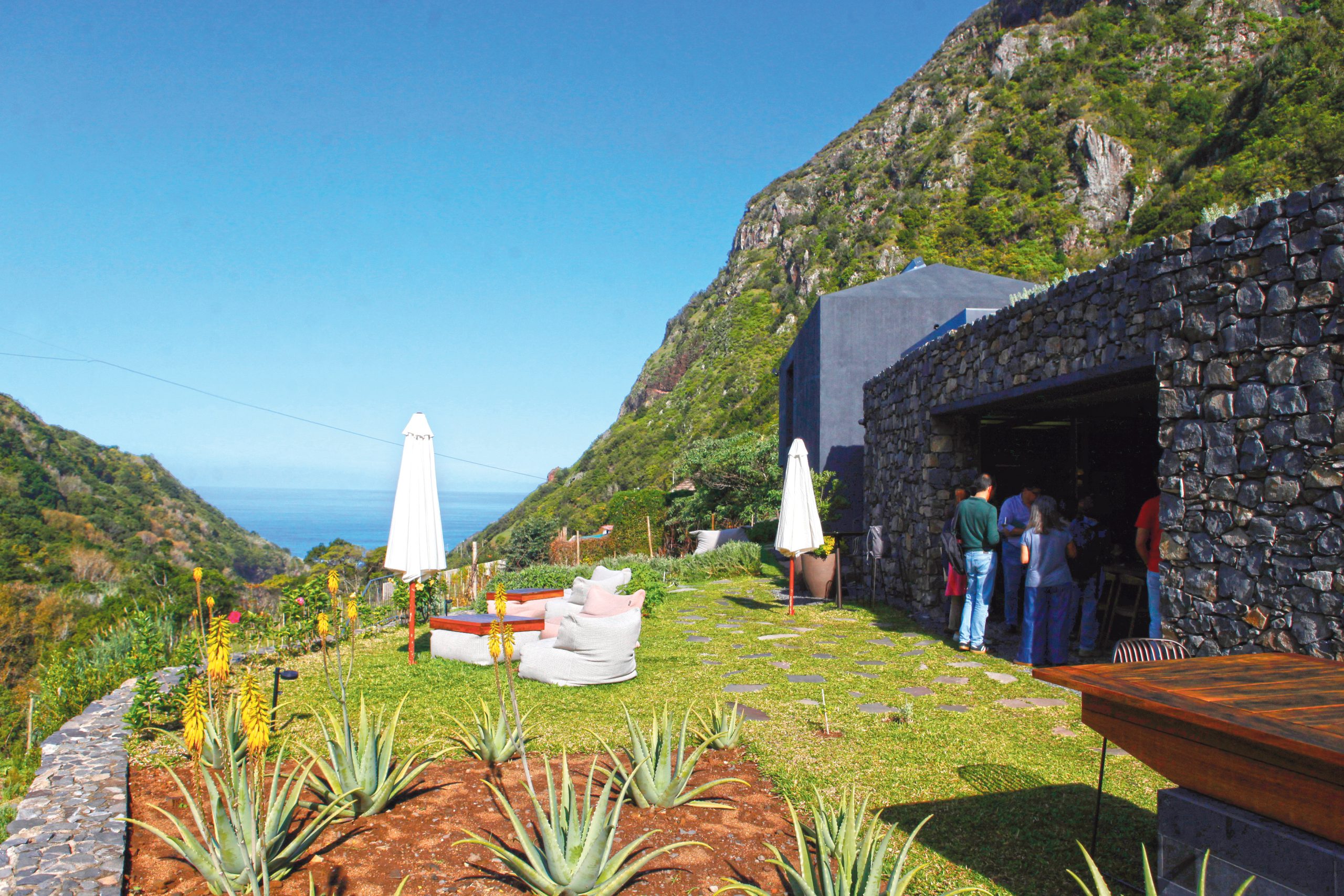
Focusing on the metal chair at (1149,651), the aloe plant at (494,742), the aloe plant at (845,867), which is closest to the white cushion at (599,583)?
the aloe plant at (494,742)

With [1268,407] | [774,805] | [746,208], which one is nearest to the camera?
[774,805]

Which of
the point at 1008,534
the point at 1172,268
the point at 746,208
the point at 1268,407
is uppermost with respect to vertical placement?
the point at 746,208

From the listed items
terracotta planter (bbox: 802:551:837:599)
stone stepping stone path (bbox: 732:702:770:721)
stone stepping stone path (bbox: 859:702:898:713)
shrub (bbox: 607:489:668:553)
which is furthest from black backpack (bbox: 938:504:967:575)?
shrub (bbox: 607:489:668:553)

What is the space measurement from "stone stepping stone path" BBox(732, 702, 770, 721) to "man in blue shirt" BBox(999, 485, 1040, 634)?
11.0ft

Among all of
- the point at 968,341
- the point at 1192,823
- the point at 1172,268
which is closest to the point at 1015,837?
the point at 1192,823

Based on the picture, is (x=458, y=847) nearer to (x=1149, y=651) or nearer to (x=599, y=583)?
(x=1149, y=651)

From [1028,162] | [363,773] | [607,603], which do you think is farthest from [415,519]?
[1028,162]

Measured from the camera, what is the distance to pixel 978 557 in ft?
24.5

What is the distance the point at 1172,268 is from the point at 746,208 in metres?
68.6

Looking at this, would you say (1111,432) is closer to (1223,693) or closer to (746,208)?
(1223,693)

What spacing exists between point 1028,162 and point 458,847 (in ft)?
146

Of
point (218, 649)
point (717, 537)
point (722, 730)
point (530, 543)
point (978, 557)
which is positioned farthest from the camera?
point (530, 543)

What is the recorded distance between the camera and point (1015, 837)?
3436 mm

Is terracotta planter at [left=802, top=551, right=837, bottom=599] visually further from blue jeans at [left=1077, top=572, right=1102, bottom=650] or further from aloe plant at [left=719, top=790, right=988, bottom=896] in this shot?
aloe plant at [left=719, top=790, right=988, bottom=896]
